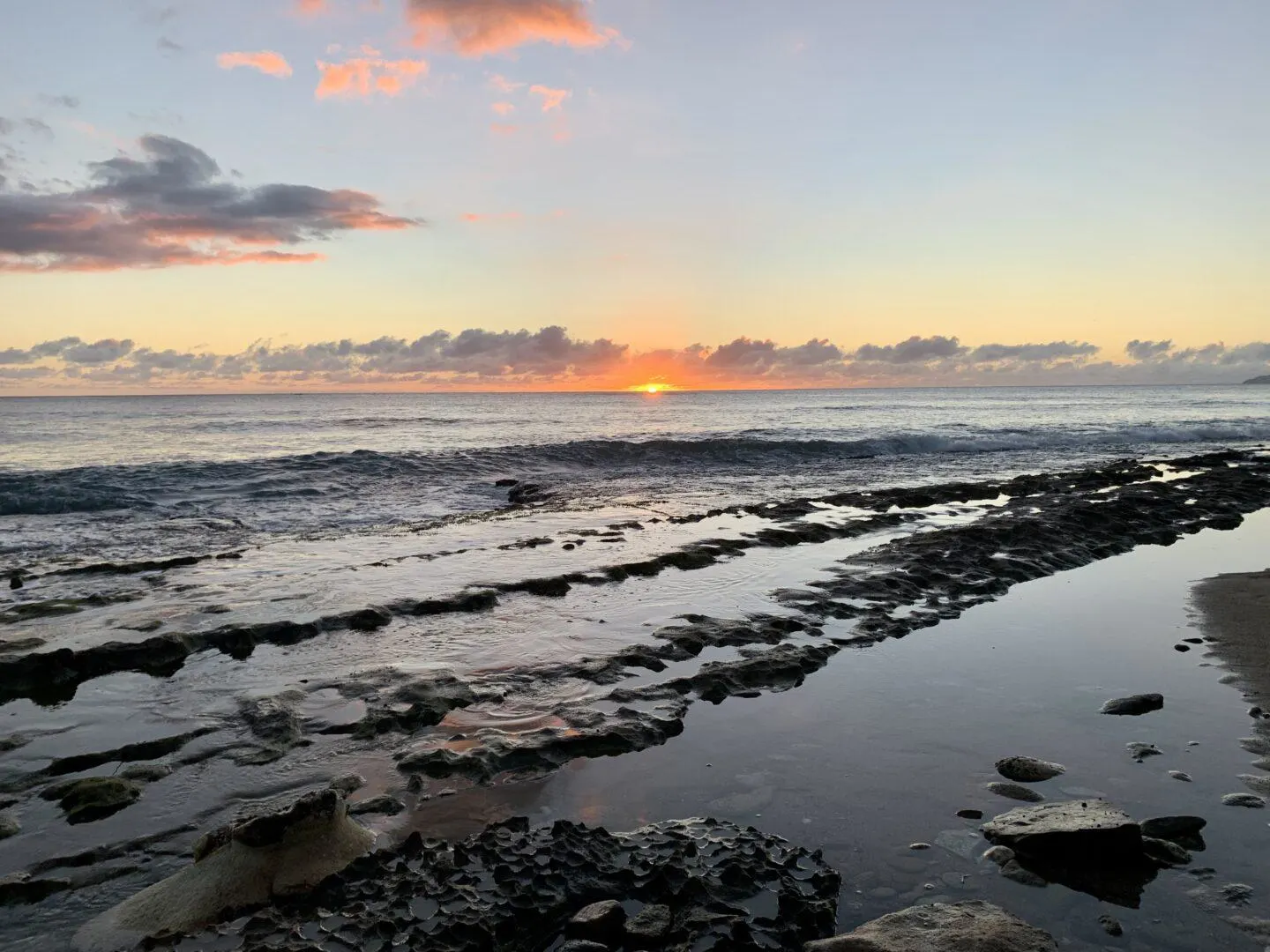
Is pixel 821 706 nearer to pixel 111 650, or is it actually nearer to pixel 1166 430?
pixel 111 650

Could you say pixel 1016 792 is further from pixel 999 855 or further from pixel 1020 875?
pixel 1020 875

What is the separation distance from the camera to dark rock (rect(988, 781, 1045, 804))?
3613 mm

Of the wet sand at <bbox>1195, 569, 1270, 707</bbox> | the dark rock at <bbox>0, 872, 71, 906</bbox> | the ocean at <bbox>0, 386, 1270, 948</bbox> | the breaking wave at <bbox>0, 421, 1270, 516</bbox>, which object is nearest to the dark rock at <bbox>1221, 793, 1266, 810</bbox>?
the ocean at <bbox>0, 386, 1270, 948</bbox>

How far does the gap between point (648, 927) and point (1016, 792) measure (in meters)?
1.96

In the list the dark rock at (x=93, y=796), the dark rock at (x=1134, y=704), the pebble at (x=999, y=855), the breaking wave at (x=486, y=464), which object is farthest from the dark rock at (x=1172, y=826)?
the breaking wave at (x=486, y=464)

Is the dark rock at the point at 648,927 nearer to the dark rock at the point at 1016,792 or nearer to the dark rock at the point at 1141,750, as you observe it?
the dark rock at the point at 1016,792

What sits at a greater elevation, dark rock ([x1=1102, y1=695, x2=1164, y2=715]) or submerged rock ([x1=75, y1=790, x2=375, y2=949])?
dark rock ([x1=1102, y1=695, x2=1164, y2=715])

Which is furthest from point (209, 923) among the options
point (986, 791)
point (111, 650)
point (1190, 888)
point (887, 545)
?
point (887, 545)

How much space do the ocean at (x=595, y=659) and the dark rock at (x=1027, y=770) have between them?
0.51ft

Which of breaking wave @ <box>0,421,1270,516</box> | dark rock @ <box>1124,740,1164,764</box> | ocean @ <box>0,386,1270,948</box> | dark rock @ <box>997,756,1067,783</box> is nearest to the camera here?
ocean @ <box>0,386,1270,948</box>

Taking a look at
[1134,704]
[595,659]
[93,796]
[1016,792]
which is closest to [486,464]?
[595,659]

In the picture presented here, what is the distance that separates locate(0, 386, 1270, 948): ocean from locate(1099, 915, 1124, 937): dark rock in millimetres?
86

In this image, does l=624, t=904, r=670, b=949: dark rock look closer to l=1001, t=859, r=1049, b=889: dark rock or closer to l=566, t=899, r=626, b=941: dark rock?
l=566, t=899, r=626, b=941: dark rock

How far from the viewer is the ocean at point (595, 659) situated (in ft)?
12.0
